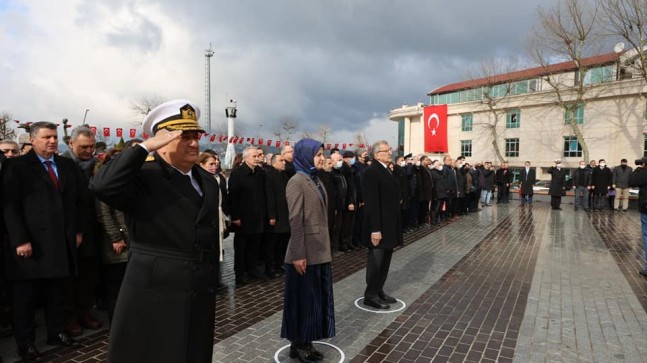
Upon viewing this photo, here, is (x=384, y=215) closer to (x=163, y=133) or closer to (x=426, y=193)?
(x=163, y=133)

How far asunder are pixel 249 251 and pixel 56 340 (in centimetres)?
299

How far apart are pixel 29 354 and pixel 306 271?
264 centimetres

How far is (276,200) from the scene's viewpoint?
6.75 metres

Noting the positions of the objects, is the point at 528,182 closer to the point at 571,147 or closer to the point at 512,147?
the point at 571,147

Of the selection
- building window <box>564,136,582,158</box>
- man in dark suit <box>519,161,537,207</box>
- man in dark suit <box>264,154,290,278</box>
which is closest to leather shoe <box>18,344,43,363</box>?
man in dark suit <box>264,154,290,278</box>

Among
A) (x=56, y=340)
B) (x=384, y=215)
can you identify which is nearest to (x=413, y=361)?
(x=384, y=215)

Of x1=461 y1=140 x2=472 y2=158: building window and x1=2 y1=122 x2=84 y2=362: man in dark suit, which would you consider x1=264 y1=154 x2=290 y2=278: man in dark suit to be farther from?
x1=461 y1=140 x2=472 y2=158: building window

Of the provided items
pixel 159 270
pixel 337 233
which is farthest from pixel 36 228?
pixel 337 233

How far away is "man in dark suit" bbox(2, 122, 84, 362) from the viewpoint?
3.62m

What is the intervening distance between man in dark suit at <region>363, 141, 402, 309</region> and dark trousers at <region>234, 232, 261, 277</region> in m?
2.22

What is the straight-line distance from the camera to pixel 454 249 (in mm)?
8953

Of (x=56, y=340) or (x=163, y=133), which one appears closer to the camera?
(x=163, y=133)

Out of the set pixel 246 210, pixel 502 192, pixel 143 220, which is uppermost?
pixel 143 220

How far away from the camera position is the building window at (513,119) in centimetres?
4369
